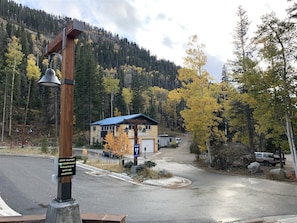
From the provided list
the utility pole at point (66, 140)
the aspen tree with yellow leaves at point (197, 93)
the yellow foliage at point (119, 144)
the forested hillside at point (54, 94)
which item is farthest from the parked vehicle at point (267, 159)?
the forested hillside at point (54, 94)

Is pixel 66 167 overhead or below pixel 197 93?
below

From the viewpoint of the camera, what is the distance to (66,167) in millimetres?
4102

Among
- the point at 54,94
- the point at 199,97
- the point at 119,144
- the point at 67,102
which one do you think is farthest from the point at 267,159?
the point at 54,94

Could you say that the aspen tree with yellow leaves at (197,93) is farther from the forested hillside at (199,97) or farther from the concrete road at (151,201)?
the concrete road at (151,201)

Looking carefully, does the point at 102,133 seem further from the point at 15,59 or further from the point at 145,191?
the point at 145,191

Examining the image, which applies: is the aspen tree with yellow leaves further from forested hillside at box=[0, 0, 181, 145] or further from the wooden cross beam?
forested hillside at box=[0, 0, 181, 145]

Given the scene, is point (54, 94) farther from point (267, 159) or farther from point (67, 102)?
point (67, 102)

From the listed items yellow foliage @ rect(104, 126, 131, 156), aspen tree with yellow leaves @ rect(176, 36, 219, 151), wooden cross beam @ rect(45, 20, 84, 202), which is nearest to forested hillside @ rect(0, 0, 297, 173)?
aspen tree with yellow leaves @ rect(176, 36, 219, 151)

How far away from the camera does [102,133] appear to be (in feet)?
117

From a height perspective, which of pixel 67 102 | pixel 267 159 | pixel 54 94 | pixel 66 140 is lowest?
pixel 267 159

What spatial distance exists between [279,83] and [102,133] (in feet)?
91.8

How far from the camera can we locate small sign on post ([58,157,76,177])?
405cm

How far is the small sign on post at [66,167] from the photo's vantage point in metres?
4.05

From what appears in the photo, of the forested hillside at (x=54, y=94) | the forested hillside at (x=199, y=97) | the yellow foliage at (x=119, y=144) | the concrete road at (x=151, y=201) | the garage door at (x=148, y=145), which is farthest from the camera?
the forested hillside at (x=54, y=94)
